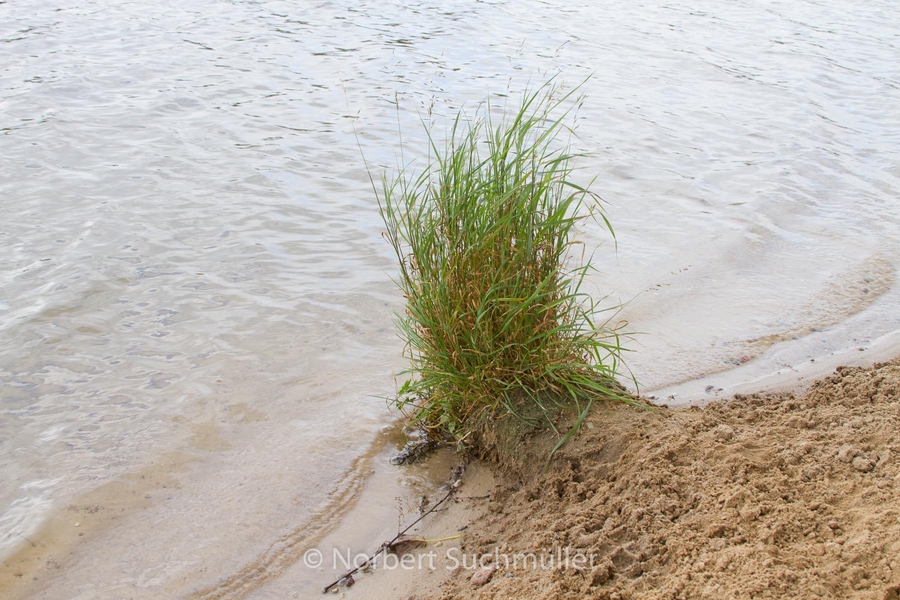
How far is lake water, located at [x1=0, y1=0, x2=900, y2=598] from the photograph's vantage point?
368 cm

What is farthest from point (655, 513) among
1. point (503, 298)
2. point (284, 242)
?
point (284, 242)

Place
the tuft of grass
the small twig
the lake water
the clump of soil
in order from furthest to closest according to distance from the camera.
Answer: the lake water
the tuft of grass
the small twig
the clump of soil

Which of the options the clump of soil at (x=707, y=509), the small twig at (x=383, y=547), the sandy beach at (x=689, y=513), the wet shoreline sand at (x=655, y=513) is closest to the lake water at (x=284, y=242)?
the wet shoreline sand at (x=655, y=513)

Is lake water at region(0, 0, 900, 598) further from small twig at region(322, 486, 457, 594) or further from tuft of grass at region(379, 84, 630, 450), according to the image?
tuft of grass at region(379, 84, 630, 450)

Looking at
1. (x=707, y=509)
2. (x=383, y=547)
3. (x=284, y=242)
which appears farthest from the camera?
(x=284, y=242)

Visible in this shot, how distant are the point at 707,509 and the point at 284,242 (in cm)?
427

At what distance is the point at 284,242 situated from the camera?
609cm

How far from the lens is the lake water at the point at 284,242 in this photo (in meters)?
3.68

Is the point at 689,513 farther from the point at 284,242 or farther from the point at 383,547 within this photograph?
the point at 284,242

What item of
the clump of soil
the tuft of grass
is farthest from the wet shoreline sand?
the tuft of grass

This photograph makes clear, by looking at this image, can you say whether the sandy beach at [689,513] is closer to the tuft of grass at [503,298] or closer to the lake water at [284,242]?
the tuft of grass at [503,298]

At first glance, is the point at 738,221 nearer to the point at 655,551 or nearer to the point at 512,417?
the point at 512,417

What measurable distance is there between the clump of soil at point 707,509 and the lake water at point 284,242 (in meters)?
0.83

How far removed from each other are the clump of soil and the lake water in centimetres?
83
